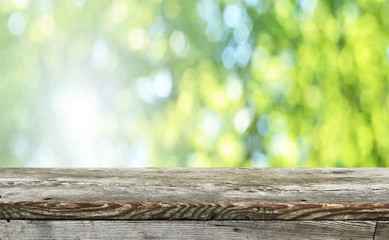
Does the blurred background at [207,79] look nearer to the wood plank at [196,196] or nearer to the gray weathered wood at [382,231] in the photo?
the wood plank at [196,196]

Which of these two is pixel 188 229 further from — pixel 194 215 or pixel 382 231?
pixel 382 231

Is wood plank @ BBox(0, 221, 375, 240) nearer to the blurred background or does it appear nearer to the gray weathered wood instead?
the gray weathered wood

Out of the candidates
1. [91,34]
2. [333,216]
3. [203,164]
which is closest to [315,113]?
[203,164]

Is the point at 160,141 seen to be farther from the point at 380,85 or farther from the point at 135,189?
the point at 135,189

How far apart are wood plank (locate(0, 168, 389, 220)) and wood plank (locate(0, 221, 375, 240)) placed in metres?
0.01

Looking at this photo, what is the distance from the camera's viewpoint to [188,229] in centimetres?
70

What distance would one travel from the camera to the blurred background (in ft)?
6.79

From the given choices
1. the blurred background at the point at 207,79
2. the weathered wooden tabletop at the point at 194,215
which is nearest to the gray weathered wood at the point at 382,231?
the weathered wooden tabletop at the point at 194,215

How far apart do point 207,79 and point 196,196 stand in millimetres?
1403

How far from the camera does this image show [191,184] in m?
0.83

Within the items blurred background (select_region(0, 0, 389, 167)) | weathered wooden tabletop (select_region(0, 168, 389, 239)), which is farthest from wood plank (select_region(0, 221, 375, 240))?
blurred background (select_region(0, 0, 389, 167))

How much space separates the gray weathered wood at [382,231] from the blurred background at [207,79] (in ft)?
4.40

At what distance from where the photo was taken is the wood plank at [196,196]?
2.27 ft

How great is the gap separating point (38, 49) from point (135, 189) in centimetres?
160
